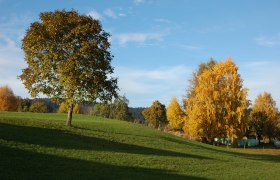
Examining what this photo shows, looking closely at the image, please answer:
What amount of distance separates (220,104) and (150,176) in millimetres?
36989

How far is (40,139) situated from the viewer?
24.8 meters

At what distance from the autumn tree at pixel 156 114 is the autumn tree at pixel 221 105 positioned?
5565 cm

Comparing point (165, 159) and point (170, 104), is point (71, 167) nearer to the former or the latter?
point (165, 159)

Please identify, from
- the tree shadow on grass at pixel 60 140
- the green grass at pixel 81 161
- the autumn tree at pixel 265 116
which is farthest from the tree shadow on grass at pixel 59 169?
the autumn tree at pixel 265 116

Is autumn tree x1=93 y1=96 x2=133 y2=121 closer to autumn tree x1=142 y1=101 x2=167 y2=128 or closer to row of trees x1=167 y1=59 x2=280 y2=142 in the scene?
autumn tree x1=142 y1=101 x2=167 y2=128

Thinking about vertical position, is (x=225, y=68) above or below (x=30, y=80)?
above

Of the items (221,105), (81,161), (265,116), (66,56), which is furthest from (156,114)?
(81,161)

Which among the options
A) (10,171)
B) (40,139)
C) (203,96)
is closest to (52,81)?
(40,139)

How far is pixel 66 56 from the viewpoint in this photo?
32.6m

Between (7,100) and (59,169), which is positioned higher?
(7,100)

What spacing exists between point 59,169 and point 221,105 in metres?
40.1

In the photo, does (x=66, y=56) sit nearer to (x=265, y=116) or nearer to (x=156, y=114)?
(x=265, y=116)

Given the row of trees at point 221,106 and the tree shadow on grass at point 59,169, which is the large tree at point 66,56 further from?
the row of trees at point 221,106

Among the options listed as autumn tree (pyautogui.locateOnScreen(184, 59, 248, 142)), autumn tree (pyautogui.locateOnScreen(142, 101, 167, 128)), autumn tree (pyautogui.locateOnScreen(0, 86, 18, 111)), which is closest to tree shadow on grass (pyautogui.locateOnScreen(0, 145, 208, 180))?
autumn tree (pyautogui.locateOnScreen(184, 59, 248, 142))
